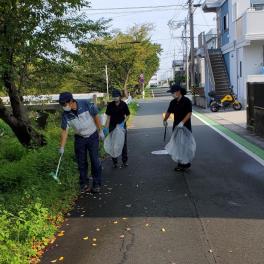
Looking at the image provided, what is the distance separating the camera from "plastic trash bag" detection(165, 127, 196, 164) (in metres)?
8.82

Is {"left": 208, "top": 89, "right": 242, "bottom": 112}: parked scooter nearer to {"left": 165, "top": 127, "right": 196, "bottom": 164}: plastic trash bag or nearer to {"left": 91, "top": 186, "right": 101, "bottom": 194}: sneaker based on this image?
{"left": 165, "top": 127, "right": 196, "bottom": 164}: plastic trash bag

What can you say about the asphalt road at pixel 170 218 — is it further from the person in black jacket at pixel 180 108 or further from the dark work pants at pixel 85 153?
the person in black jacket at pixel 180 108

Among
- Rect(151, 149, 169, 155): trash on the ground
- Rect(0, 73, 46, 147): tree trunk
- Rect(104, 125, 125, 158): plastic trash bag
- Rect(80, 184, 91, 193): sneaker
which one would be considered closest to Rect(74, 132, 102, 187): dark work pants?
Rect(80, 184, 91, 193): sneaker

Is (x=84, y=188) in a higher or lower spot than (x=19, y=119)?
lower

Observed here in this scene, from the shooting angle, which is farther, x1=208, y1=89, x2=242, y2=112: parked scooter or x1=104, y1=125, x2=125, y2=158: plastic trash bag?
x1=208, y1=89, x2=242, y2=112: parked scooter

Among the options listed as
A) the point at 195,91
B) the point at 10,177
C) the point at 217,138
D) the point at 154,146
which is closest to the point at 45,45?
the point at 10,177

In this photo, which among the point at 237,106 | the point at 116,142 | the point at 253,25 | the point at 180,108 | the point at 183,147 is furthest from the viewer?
the point at 237,106

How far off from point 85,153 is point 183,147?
219cm

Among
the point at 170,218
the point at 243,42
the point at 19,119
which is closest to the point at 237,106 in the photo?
the point at 243,42

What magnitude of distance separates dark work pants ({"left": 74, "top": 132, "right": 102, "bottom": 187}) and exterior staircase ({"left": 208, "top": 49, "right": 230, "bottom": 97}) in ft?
69.8

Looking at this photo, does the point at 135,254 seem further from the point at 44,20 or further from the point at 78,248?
the point at 44,20

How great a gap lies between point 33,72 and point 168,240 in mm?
7047

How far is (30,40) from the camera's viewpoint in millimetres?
8961

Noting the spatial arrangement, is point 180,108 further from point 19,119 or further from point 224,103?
point 224,103
